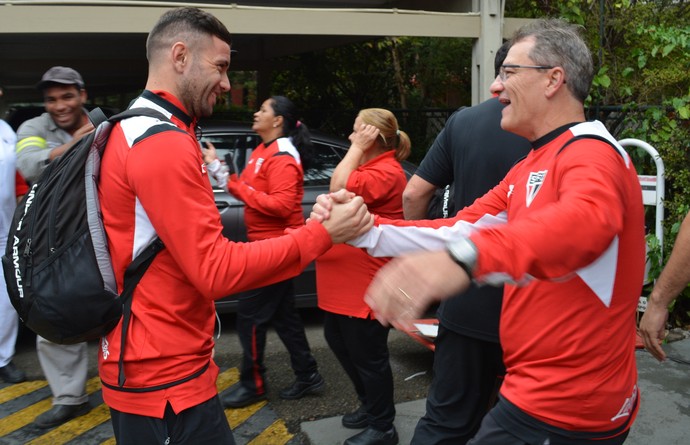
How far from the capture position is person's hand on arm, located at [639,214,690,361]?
9.18ft

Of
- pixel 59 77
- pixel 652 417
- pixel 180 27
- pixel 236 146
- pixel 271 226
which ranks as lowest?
pixel 652 417

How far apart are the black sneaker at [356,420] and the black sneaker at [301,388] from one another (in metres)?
0.55

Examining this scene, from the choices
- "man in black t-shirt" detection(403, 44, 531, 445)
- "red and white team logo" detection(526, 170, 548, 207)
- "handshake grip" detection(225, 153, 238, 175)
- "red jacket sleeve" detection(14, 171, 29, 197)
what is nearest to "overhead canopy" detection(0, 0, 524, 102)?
"handshake grip" detection(225, 153, 238, 175)

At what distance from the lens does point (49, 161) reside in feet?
14.2

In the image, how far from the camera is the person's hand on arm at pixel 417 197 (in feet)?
11.9

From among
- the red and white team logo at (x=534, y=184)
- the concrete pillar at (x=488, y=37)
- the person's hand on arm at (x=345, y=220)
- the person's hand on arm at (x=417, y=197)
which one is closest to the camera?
the red and white team logo at (x=534, y=184)

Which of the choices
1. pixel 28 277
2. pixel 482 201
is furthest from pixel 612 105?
pixel 28 277

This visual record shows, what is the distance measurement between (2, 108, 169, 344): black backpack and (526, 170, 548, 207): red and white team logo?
1.12m

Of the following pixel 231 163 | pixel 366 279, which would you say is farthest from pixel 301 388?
pixel 231 163

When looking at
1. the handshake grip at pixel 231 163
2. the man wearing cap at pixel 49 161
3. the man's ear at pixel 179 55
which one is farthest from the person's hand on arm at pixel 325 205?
the handshake grip at pixel 231 163

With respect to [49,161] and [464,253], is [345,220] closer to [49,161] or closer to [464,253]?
[464,253]

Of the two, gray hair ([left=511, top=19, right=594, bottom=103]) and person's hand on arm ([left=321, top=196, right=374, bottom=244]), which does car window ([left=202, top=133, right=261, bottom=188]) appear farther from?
gray hair ([left=511, top=19, right=594, bottom=103])

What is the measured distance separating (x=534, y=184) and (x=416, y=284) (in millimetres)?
707

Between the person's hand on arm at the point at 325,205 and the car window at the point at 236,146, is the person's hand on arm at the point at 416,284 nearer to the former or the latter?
the person's hand on arm at the point at 325,205
